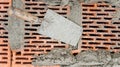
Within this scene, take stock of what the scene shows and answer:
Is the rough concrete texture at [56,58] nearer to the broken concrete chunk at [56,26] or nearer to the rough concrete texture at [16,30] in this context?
the broken concrete chunk at [56,26]

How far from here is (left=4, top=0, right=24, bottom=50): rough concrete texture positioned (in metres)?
3.32

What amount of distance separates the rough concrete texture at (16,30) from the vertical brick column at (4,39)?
53 millimetres

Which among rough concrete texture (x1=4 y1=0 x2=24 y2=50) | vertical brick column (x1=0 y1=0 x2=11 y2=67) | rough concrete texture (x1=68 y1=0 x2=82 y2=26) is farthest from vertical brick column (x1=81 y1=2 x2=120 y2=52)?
vertical brick column (x1=0 y1=0 x2=11 y2=67)

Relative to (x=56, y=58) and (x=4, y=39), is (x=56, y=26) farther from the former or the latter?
(x=4, y=39)

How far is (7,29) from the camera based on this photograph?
3.33m

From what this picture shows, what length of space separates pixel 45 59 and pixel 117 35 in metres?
0.94

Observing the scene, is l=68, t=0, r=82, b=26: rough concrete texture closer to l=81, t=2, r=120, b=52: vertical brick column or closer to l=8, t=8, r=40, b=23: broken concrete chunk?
l=81, t=2, r=120, b=52: vertical brick column

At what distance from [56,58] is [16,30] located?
1.97 ft

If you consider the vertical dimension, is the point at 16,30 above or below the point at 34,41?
above

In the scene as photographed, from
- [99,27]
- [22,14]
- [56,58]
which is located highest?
[22,14]

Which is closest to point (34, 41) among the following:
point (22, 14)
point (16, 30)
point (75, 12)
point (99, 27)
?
point (16, 30)

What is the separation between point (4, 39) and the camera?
10.9 ft

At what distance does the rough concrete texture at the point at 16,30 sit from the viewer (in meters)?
3.32

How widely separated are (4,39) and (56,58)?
0.68 meters
